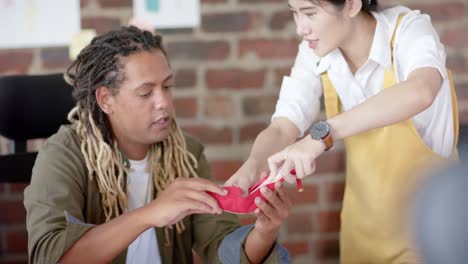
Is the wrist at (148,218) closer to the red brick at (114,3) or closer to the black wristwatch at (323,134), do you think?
the black wristwatch at (323,134)

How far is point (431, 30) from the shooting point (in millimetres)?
1280

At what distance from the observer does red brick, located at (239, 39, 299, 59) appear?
198cm

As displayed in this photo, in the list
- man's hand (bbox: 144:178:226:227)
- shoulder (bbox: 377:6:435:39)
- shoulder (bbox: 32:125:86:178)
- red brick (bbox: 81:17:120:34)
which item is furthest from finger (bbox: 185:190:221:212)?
red brick (bbox: 81:17:120:34)

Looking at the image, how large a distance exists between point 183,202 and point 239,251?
19 cm

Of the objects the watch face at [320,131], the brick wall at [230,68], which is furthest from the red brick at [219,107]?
the watch face at [320,131]

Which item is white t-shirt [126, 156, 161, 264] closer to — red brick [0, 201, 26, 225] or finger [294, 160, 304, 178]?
finger [294, 160, 304, 178]

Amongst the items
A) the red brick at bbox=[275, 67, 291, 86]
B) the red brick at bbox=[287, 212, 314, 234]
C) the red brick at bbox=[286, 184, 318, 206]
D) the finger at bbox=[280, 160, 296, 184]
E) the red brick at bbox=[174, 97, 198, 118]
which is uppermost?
the finger at bbox=[280, 160, 296, 184]

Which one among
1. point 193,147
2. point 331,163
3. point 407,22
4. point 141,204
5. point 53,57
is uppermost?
point 407,22

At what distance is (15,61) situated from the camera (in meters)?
1.96

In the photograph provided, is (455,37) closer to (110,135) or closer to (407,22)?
(407,22)

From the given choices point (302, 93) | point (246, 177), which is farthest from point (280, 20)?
point (246, 177)

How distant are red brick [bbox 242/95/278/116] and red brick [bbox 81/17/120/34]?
498mm

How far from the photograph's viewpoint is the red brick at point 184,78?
77.7 inches

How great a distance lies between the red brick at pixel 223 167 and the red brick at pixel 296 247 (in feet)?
1.06
